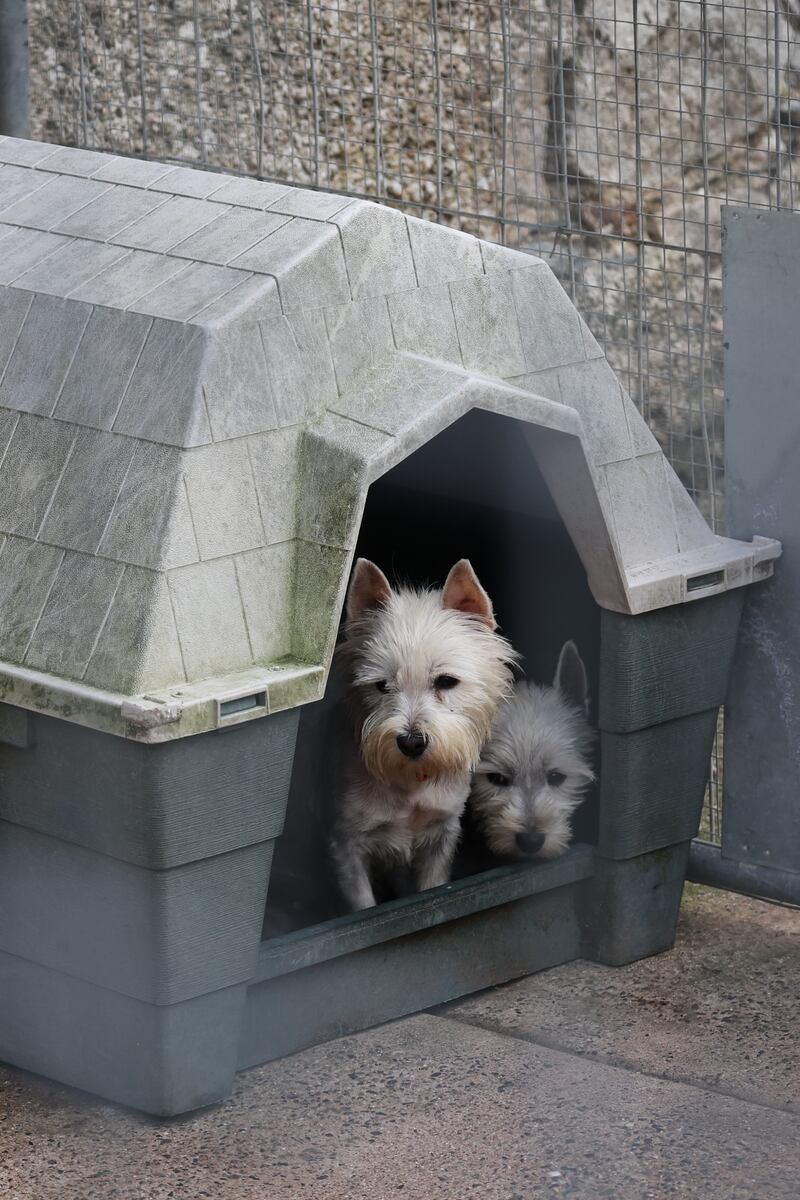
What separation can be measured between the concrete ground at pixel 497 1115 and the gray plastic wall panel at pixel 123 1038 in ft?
0.21

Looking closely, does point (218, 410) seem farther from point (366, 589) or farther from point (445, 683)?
point (445, 683)

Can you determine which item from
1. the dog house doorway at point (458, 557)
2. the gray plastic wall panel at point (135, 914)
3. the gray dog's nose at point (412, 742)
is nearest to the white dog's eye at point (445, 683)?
the gray dog's nose at point (412, 742)

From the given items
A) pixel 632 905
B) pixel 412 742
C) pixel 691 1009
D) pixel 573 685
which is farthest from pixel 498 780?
pixel 691 1009

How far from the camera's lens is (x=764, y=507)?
3727mm

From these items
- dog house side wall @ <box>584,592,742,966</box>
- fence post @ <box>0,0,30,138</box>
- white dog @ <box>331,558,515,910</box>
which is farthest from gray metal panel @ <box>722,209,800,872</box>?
fence post @ <box>0,0,30,138</box>

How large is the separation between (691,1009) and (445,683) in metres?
0.91

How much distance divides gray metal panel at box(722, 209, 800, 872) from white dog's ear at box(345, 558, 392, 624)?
0.92 m

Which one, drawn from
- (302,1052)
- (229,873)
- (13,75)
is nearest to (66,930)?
(229,873)

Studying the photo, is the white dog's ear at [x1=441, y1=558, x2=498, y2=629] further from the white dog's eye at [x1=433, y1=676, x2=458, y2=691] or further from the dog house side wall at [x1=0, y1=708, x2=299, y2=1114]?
the dog house side wall at [x1=0, y1=708, x2=299, y2=1114]

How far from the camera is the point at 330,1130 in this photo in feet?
9.86

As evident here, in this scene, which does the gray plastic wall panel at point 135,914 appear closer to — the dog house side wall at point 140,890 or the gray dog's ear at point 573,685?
the dog house side wall at point 140,890

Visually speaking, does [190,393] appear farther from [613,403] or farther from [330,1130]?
[330,1130]

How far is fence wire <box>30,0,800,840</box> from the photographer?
4.46m

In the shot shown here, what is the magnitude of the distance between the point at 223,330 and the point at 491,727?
3.85 feet
